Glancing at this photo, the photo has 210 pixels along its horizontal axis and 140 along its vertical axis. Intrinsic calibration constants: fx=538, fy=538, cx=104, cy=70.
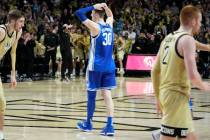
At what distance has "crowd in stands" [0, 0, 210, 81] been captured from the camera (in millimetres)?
19812

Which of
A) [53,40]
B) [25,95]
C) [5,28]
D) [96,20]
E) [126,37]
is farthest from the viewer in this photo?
[126,37]

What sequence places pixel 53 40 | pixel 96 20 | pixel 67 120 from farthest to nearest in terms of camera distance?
pixel 53 40 → pixel 67 120 → pixel 96 20

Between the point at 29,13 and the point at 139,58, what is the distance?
6.45 meters

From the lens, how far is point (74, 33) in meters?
22.3

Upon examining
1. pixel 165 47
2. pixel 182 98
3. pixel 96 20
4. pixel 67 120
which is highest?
pixel 96 20

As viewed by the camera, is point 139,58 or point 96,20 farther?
point 139,58

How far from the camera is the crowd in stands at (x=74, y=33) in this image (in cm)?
1981

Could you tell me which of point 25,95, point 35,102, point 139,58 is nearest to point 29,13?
point 139,58

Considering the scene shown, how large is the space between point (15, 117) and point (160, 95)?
18.8ft

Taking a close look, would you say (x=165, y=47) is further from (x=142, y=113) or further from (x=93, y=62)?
(x=142, y=113)

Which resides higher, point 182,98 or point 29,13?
point 29,13

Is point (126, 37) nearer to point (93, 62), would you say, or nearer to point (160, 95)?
point (93, 62)

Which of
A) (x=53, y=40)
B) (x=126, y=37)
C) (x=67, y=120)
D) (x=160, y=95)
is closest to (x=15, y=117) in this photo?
(x=67, y=120)

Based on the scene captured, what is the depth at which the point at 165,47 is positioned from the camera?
530 cm
